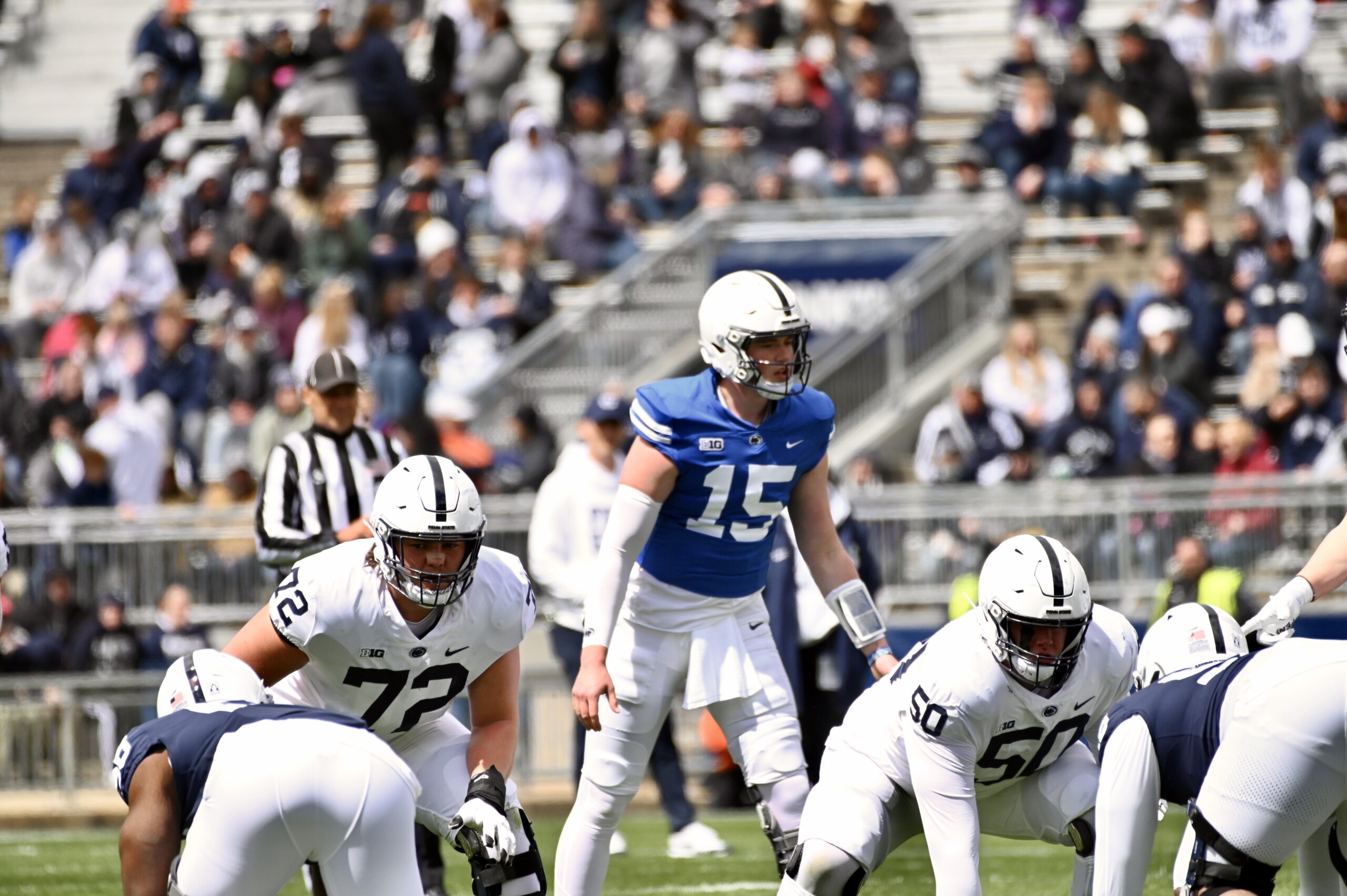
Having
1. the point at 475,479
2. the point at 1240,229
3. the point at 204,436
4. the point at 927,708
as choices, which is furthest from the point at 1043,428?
the point at 927,708

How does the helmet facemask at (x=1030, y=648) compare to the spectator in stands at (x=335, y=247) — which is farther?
the spectator in stands at (x=335, y=247)

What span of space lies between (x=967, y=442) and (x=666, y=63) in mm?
4928

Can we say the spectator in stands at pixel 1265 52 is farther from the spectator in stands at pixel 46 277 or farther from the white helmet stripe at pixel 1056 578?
the white helmet stripe at pixel 1056 578

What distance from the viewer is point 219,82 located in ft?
62.7

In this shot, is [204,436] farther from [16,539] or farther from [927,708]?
[927,708]

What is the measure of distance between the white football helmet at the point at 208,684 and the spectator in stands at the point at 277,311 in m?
10.0

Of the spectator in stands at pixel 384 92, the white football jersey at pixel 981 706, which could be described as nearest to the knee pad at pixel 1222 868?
the white football jersey at pixel 981 706

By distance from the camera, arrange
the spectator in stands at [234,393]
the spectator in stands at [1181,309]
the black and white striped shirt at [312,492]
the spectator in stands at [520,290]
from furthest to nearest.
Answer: the spectator in stands at [520,290], the spectator in stands at [234,393], the spectator in stands at [1181,309], the black and white striped shirt at [312,492]

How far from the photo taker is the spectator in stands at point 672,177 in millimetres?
15422

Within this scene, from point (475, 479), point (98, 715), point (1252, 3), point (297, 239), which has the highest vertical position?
point (1252, 3)

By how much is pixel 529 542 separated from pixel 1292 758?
5.38m

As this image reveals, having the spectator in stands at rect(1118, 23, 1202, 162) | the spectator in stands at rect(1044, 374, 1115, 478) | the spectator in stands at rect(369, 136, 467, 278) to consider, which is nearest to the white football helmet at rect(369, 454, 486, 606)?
the spectator in stands at rect(1044, 374, 1115, 478)

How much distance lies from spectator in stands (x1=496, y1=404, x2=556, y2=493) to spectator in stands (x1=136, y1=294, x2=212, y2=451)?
9.62 ft

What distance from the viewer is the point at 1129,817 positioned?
→ 15.5 feet
